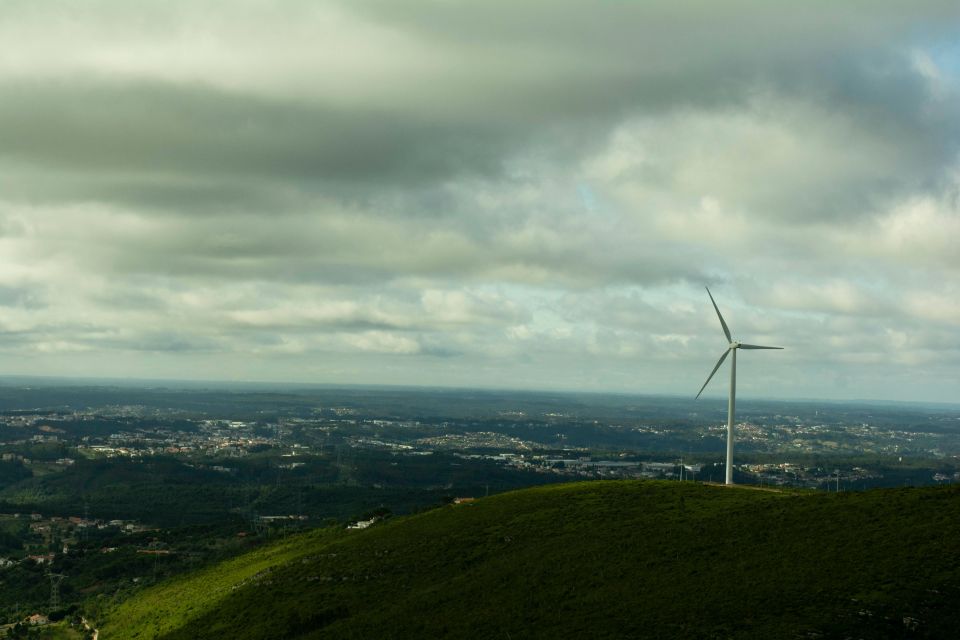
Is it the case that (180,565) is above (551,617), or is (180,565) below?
below

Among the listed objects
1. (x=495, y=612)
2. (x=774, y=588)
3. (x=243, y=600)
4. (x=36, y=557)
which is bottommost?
(x=36, y=557)

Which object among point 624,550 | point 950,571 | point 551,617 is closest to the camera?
point 950,571

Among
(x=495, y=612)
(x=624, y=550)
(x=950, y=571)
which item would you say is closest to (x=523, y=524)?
(x=624, y=550)

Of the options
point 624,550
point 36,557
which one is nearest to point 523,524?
point 624,550

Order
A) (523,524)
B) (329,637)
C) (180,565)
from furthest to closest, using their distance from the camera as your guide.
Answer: (180,565)
(523,524)
(329,637)

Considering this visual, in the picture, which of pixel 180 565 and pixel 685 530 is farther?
pixel 180 565

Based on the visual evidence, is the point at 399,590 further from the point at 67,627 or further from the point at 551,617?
the point at 67,627
